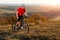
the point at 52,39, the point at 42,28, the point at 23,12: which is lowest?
the point at 52,39

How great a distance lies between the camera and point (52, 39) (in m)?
3.15

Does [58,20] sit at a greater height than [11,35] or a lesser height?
greater

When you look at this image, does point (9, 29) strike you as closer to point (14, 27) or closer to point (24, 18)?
point (14, 27)

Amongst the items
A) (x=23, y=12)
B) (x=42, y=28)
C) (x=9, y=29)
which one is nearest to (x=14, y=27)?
(x=9, y=29)

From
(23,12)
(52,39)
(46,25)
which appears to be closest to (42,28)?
(46,25)

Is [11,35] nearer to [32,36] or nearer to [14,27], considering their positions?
[14,27]

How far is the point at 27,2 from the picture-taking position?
10.6 feet

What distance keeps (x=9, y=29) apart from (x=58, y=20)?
3.20ft

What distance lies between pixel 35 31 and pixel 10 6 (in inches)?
27.7

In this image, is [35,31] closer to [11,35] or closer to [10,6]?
[11,35]

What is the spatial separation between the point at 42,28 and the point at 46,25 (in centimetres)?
10

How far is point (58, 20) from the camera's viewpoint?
3129 mm

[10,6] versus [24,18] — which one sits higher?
[10,6]

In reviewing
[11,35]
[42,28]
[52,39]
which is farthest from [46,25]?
[11,35]
